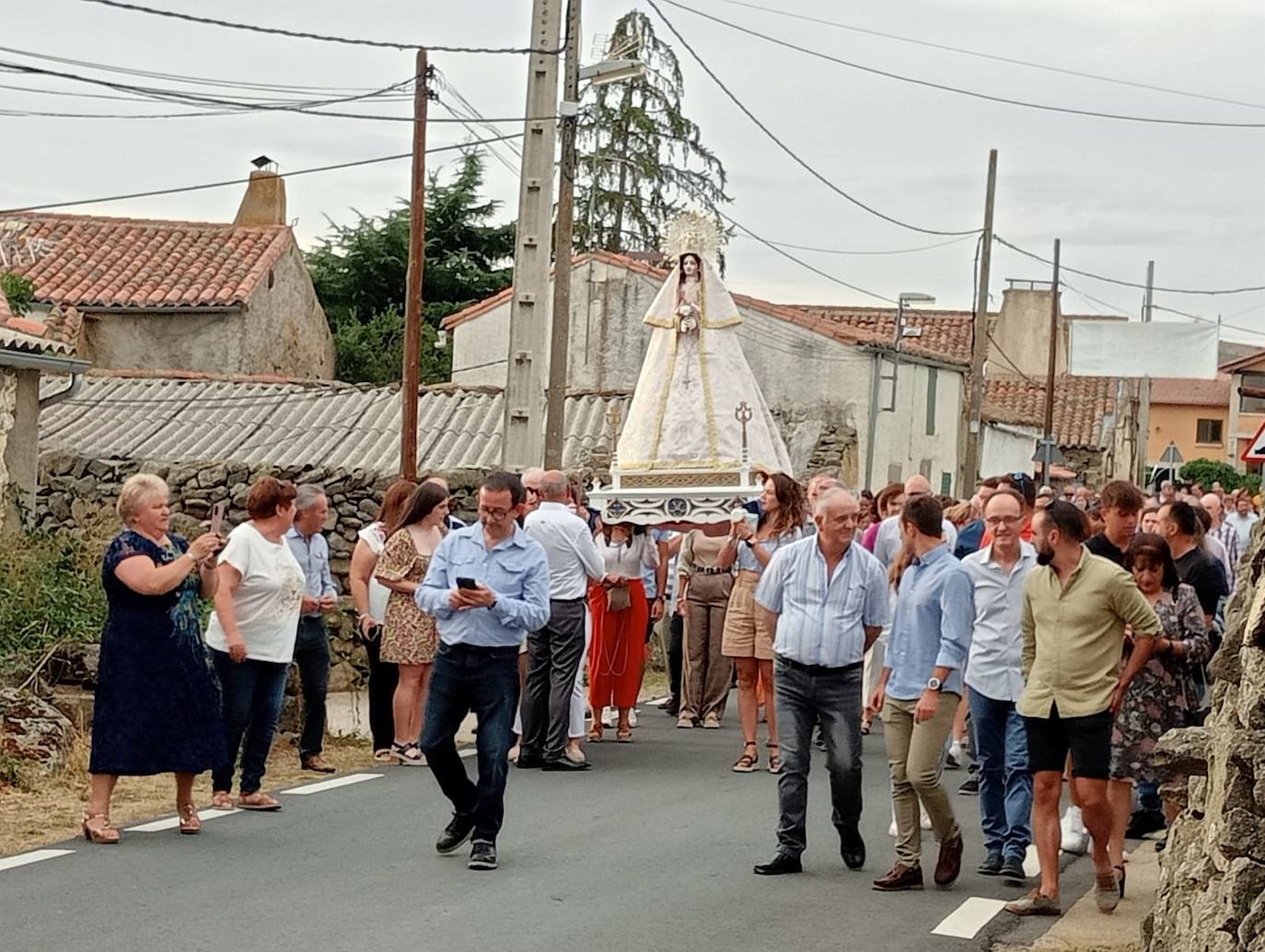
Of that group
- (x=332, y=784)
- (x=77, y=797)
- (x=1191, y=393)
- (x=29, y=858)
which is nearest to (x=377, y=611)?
(x=332, y=784)

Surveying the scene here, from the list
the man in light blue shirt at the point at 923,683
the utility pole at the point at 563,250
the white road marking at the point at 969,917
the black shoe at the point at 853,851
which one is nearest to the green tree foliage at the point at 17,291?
the utility pole at the point at 563,250

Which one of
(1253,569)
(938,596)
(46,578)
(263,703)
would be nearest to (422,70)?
(46,578)

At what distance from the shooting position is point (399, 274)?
53469 millimetres

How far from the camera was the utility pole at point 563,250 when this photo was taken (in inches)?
852

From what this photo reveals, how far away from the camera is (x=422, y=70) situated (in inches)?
990

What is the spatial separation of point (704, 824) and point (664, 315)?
5.85m

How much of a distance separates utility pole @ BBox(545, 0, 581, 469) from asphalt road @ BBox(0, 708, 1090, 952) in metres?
9.63

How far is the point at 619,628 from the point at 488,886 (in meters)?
7.17

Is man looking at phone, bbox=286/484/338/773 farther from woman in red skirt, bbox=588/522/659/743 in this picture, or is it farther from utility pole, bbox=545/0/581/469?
utility pole, bbox=545/0/581/469

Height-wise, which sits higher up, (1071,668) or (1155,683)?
(1071,668)

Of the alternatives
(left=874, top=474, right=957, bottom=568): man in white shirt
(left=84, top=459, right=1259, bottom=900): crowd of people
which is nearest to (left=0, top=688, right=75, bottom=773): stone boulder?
(left=84, top=459, right=1259, bottom=900): crowd of people

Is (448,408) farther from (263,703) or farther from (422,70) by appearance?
(263,703)

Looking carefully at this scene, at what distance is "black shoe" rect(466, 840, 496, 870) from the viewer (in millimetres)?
9938

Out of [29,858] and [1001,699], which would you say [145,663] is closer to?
[29,858]
